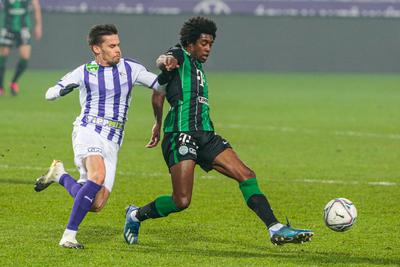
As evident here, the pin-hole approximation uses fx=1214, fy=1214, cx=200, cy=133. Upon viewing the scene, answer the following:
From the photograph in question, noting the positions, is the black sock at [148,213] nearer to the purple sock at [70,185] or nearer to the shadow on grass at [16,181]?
the purple sock at [70,185]

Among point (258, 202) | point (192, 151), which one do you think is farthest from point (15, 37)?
point (258, 202)

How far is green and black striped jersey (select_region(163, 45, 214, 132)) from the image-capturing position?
30.1 ft

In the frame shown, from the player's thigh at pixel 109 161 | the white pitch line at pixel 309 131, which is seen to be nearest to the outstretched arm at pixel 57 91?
the player's thigh at pixel 109 161

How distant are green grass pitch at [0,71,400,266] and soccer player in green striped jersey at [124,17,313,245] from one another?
30cm

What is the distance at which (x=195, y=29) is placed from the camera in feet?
30.1

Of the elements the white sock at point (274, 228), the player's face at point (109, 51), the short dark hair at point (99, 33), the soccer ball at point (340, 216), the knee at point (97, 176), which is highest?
the short dark hair at point (99, 33)

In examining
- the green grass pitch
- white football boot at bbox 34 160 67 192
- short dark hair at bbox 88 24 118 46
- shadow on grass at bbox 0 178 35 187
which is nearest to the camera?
the green grass pitch

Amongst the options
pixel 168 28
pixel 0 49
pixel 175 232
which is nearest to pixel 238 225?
pixel 175 232

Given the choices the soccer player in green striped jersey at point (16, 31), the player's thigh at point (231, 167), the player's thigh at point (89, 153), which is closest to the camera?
the player's thigh at point (89, 153)

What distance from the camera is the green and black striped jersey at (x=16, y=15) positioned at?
83.5ft

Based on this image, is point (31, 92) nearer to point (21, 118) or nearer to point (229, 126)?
point (21, 118)

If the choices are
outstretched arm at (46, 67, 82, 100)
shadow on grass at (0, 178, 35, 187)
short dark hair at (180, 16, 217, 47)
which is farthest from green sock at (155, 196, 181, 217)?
shadow on grass at (0, 178, 35, 187)

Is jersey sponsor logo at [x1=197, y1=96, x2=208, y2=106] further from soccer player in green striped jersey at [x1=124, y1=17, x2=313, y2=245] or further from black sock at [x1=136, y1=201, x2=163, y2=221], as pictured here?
black sock at [x1=136, y1=201, x2=163, y2=221]

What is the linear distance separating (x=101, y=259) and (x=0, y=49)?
1822 centimetres
